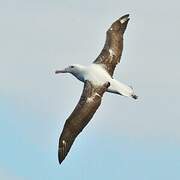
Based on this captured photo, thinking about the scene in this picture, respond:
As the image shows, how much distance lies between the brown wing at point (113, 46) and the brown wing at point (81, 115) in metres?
2.36

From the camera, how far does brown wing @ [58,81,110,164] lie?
4747 cm

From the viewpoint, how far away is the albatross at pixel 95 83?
4797 cm

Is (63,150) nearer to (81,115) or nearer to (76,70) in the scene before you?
(81,115)

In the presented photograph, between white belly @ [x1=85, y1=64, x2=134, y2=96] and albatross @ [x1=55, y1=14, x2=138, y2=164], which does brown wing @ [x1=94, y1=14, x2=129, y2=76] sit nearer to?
albatross @ [x1=55, y1=14, x2=138, y2=164]

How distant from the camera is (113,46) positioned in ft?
178

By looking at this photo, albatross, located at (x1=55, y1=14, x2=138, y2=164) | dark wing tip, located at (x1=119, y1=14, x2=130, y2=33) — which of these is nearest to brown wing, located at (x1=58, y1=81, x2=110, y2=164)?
albatross, located at (x1=55, y1=14, x2=138, y2=164)

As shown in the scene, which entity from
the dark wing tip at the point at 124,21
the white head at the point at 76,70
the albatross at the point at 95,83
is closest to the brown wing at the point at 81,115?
the albatross at the point at 95,83

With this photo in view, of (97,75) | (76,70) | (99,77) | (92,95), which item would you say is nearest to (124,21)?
(76,70)

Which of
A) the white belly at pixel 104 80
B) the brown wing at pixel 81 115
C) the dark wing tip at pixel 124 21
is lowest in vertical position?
the brown wing at pixel 81 115

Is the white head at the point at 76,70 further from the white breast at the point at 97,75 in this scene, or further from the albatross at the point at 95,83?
the white breast at the point at 97,75

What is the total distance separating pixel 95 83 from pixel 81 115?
2.39 m

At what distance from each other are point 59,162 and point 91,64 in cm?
762

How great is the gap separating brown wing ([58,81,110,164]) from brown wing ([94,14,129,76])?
93.0 inches

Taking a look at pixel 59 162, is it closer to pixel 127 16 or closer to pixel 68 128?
pixel 68 128
